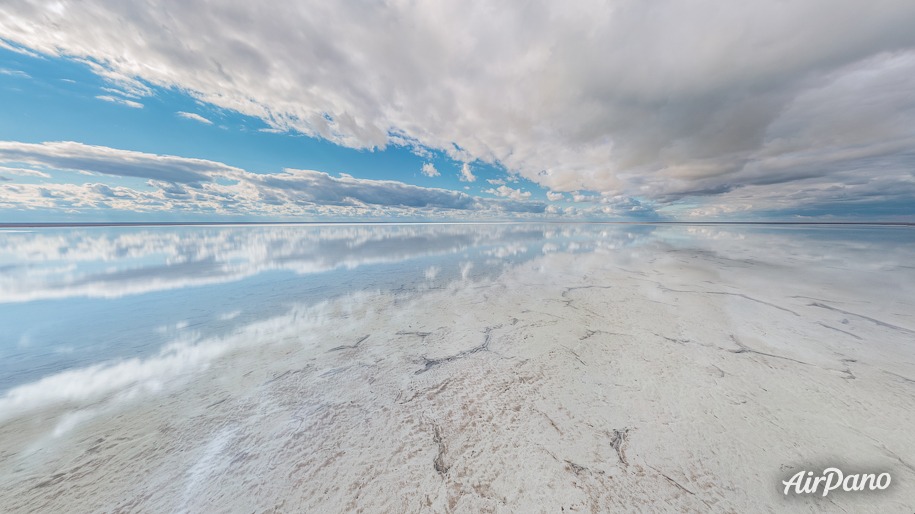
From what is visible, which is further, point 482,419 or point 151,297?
point 151,297

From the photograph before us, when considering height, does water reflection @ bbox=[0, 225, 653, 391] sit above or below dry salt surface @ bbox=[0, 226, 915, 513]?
below

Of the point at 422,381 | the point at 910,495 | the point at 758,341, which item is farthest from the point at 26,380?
the point at 758,341

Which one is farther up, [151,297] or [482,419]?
[482,419]

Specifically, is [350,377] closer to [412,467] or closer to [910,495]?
[412,467]

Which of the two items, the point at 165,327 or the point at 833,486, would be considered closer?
the point at 833,486

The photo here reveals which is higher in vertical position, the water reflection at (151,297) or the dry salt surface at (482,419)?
the dry salt surface at (482,419)

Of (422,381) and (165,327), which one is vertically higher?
(422,381)

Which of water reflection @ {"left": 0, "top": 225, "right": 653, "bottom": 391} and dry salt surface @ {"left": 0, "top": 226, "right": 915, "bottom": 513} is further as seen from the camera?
water reflection @ {"left": 0, "top": 225, "right": 653, "bottom": 391}

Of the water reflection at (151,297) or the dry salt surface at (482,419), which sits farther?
the water reflection at (151,297)
